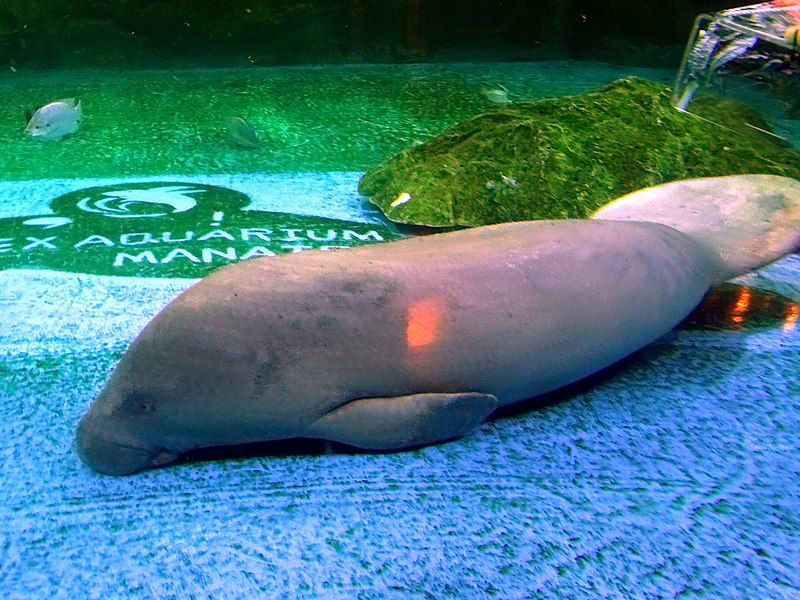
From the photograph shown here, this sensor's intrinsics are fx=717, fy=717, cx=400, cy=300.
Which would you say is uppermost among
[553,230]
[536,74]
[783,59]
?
[783,59]

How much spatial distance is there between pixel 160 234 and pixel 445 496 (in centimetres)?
255

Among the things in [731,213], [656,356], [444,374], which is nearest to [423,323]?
[444,374]

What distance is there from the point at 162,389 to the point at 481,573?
93 centimetres

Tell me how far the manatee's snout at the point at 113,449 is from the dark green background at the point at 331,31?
885cm

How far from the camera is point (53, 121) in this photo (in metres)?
5.67

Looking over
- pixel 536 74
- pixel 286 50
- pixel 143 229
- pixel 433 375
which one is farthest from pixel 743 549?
pixel 286 50

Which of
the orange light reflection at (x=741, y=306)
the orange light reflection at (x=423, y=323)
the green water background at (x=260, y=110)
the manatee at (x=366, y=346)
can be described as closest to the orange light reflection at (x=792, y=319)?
the orange light reflection at (x=741, y=306)

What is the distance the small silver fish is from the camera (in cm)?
586

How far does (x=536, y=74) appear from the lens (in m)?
9.56

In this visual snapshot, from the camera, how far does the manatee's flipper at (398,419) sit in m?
1.92

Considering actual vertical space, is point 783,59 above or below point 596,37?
above

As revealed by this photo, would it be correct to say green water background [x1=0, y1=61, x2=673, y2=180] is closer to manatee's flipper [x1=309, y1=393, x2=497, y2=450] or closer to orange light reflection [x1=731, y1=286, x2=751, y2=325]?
orange light reflection [x1=731, y1=286, x2=751, y2=325]

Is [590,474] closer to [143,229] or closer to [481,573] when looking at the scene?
[481,573]

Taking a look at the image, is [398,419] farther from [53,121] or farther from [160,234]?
[53,121]
